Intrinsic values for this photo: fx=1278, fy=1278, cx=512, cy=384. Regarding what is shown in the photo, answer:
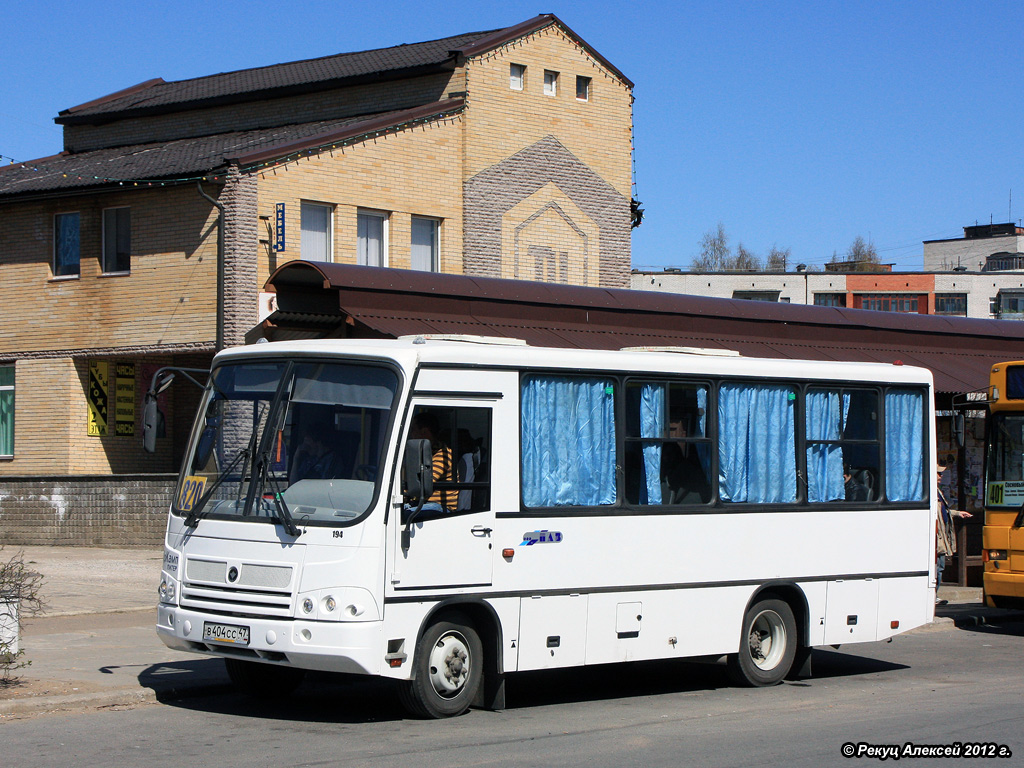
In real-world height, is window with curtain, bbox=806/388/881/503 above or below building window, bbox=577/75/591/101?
below

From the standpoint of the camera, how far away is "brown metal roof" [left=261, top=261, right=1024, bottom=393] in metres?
17.7

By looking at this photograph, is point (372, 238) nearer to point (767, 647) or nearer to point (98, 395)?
point (98, 395)

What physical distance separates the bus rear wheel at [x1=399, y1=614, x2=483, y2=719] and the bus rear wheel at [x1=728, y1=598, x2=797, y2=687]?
9.60 feet

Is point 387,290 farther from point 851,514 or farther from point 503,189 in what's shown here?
point 503,189

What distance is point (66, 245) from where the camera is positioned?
88.1 ft

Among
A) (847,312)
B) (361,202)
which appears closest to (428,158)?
(361,202)

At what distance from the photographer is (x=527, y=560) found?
9.83 metres

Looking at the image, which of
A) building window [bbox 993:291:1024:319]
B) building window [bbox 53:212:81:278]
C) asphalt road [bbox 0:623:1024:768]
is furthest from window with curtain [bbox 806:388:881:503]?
building window [bbox 993:291:1024:319]

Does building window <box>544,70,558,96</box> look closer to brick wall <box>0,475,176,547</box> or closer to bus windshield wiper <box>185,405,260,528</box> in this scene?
brick wall <box>0,475,176,547</box>

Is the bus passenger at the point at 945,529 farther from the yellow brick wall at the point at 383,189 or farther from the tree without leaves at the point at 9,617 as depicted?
the yellow brick wall at the point at 383,189

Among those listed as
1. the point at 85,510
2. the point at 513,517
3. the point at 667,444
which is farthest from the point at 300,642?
the point at 85,510

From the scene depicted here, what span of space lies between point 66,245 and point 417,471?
20.1 meters

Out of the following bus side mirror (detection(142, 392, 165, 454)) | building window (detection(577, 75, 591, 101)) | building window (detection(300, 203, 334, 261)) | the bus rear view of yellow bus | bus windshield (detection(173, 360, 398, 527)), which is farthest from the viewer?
building window (detection(577, 75, 591, 101))

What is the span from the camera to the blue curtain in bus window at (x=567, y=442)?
10055 millimetres
